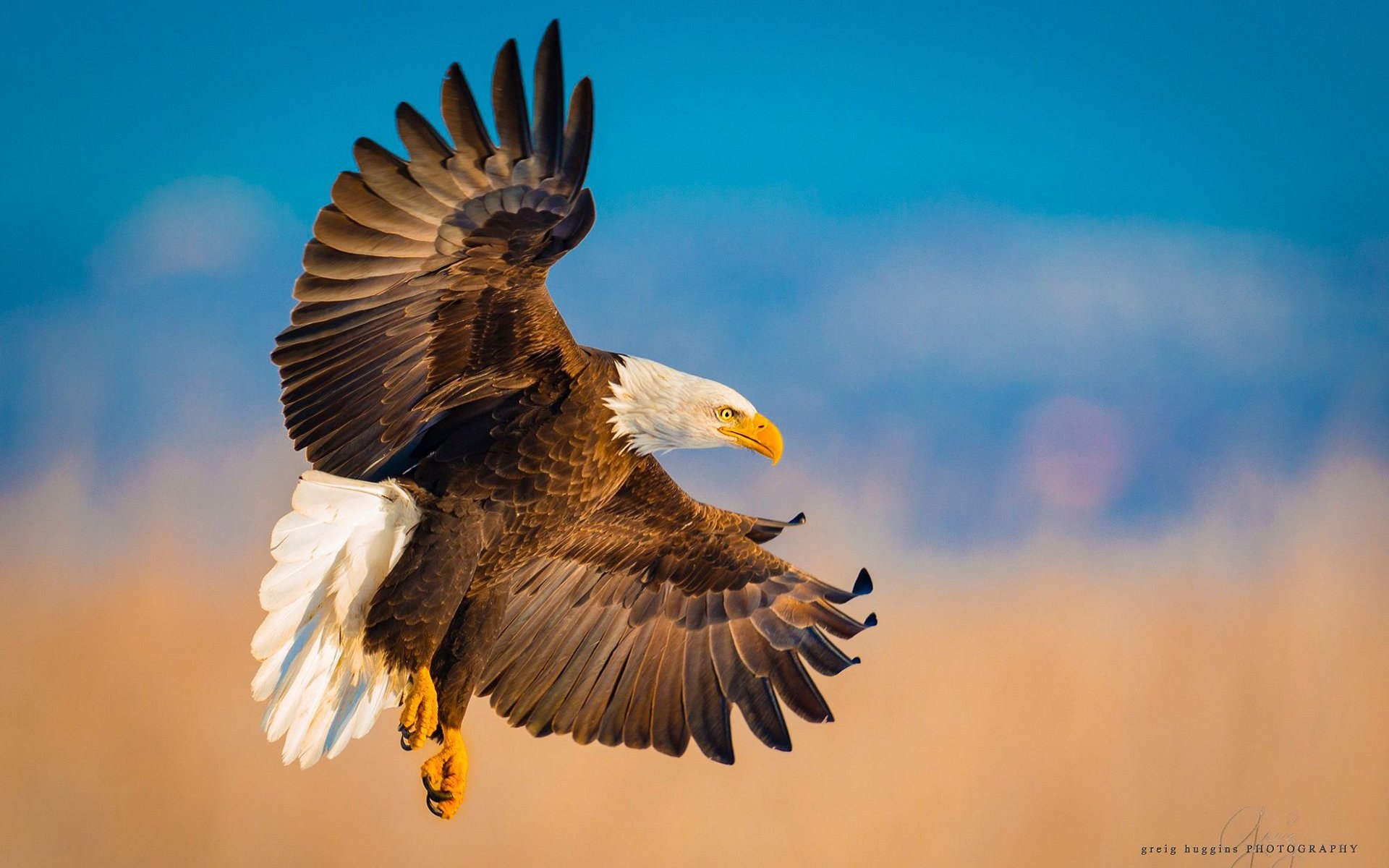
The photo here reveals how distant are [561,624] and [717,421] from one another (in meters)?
1.21

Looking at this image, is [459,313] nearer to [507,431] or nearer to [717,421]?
[507,431]

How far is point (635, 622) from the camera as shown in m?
4.38

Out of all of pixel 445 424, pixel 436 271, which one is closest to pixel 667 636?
pixel 445 424

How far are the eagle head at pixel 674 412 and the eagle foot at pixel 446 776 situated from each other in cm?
109

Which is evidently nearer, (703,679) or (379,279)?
(379,279)

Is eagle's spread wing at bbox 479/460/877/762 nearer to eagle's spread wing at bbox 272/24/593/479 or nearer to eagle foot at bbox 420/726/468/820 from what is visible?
eagle foot at bbox 420/726/468/820

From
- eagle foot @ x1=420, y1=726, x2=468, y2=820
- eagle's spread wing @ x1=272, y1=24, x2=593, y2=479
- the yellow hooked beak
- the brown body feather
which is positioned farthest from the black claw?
the yellow hooked beak

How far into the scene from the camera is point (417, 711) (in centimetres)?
334

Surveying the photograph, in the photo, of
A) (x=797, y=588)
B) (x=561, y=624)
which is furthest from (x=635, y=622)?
(x=797, y=588)

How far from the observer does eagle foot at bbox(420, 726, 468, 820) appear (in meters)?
3.56

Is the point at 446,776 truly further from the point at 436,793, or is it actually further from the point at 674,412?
the point at 674,412

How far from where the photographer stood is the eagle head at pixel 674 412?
11.3ft

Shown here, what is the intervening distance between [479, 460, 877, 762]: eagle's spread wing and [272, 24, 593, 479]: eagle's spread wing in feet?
3.59

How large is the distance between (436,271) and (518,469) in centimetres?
63
